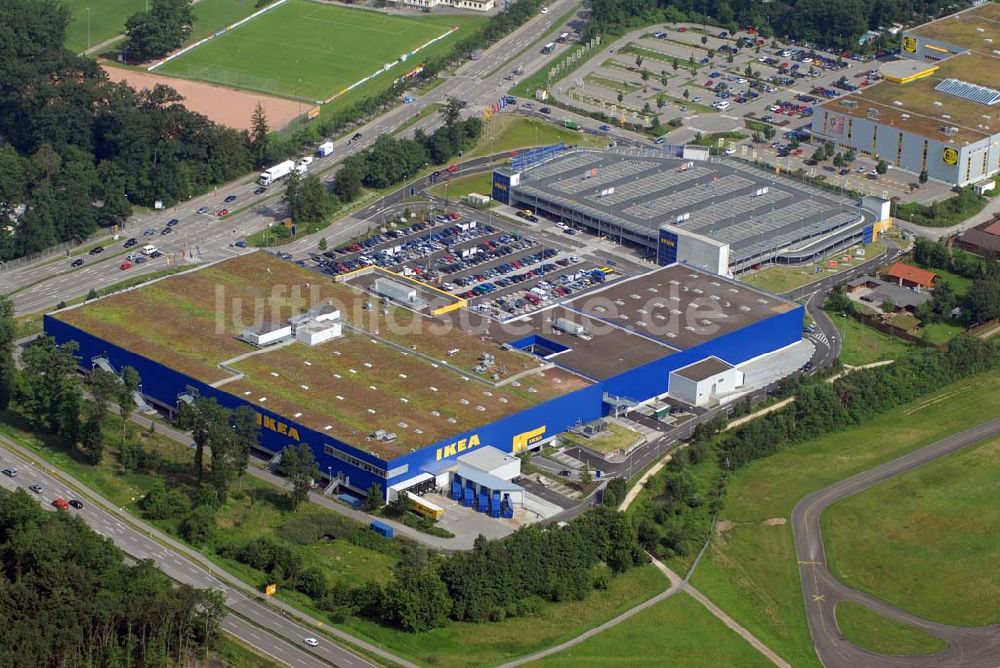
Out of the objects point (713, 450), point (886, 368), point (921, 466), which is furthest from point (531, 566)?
point (886, 368)

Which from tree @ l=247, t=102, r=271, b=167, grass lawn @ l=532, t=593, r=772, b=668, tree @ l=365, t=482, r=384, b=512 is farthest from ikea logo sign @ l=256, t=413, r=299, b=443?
tree @ l=247, t=102, r=271, b=167

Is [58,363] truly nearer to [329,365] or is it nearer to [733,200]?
[329,365]

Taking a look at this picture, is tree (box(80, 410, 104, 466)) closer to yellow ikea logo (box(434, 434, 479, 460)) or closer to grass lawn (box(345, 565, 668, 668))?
yellow ikea logo (box(434, 434, 479, 460))

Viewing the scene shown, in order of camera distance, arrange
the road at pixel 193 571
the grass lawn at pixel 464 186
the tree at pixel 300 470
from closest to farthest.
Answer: the road at pixel 193 571 < the tree at pixel 300 470 < the grass lawn at pixel 464 186

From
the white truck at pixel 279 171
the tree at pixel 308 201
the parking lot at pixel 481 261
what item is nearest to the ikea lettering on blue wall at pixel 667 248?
the parking lot at pixel 481 261

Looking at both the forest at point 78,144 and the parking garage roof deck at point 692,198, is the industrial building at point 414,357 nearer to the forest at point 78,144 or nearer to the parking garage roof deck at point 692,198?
the parking garage roof deck at point 692,198

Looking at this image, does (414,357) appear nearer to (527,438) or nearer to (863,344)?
(527,438)
